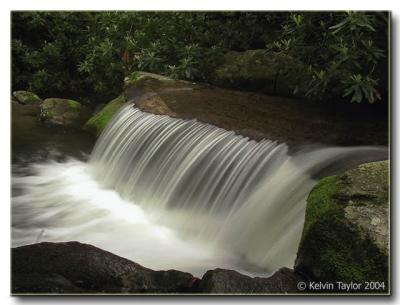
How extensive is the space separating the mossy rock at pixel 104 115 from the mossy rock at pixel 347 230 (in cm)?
194

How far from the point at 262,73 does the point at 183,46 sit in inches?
31.6

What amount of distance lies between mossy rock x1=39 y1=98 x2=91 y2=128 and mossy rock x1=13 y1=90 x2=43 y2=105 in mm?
116

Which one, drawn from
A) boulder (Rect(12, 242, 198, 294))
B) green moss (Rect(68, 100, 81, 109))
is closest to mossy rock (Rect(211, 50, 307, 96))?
green moss (Rect(68, 100, 81, 109))

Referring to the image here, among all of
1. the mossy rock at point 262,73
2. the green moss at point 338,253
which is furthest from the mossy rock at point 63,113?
the green moss at point 338,253

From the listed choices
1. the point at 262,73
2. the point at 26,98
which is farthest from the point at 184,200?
the point at 26,98

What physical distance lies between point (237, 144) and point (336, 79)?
0.93 metres

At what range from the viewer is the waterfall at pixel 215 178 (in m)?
4.04

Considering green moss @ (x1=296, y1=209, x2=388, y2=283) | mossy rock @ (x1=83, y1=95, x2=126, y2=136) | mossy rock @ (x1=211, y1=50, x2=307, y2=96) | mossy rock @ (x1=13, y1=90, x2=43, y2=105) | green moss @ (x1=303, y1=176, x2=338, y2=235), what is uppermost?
A: mossy rock @ (x1=211, y1=50, x2=307, y2=96)

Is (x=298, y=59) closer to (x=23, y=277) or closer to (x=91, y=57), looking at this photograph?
(x=91, y=57)

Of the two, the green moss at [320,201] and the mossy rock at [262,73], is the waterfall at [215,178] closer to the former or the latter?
the green moss at [320,201]

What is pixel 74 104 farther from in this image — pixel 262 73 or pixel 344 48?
pixel 344 48

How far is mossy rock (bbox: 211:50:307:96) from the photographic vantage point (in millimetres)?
4551

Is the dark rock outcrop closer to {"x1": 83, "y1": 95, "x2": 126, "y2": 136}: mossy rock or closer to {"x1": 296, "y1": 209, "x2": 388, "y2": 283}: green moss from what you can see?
Answer: {"x1": 83, "y1": 95, "x2": 126, "y2": 136}: mossy rock
